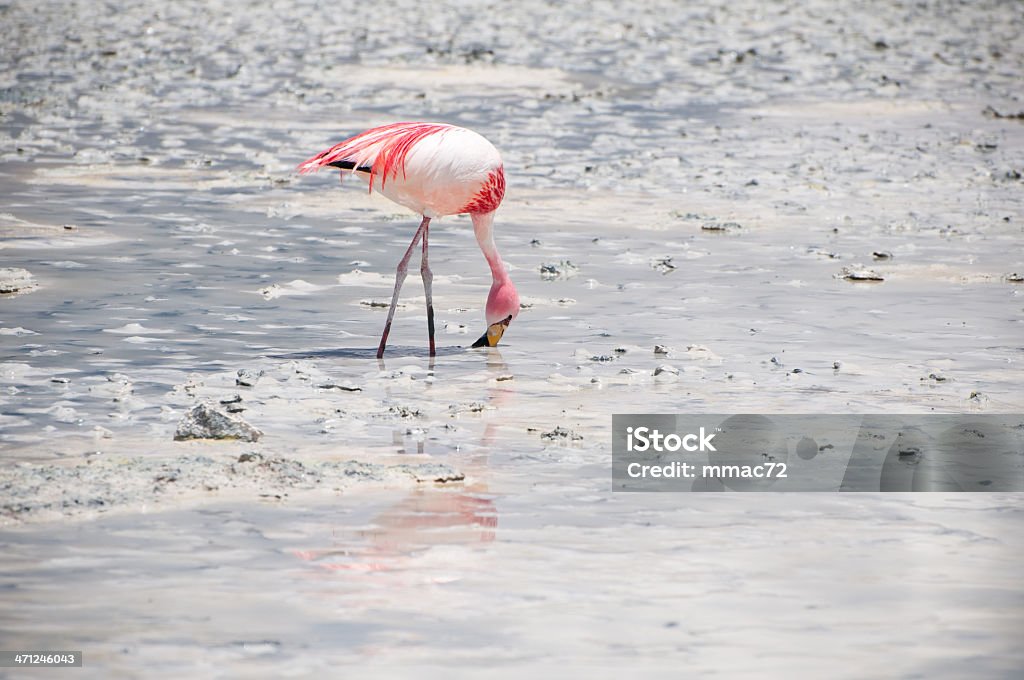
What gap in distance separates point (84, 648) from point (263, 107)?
46.3 feet

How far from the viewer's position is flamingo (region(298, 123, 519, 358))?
7910mm

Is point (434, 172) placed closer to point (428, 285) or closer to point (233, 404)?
point (428, 285)

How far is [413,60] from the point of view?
895 inches

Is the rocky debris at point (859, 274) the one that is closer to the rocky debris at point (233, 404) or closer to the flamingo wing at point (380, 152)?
the flamingo wing at point (380, 152)

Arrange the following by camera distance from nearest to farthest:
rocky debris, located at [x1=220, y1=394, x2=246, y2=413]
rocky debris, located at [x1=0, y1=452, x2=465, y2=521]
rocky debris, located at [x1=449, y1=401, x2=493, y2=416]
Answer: rocky debris, located at [x1=0, y1=452, x2=465, y2=521] < rocky debris, located at [x1=220, y1=394, x2=246, y2=413] < rocky debris, located at [x1=449, y1=401, x2=493, y2=416]

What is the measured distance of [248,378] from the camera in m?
7.36

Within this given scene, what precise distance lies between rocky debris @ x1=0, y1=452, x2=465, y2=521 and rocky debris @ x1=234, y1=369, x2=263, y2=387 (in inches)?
49.7

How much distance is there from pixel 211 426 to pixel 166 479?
0.59m

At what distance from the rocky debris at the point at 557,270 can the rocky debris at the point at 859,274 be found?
162 centimetres

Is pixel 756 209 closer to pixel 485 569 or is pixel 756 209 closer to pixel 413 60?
pixel 485 569

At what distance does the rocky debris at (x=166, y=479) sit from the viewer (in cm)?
556

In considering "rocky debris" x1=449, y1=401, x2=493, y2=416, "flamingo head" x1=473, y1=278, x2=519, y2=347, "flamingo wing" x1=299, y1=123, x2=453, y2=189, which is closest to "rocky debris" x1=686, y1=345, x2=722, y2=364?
"flamingo head" x1=473, y1=278, x2=519, y2=347

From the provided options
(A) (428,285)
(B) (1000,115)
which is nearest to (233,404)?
(A) (428,285)

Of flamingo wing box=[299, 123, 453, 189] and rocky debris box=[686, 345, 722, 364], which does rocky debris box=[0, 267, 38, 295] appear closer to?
flamingo wing box=[299, 123, 453, 189]
